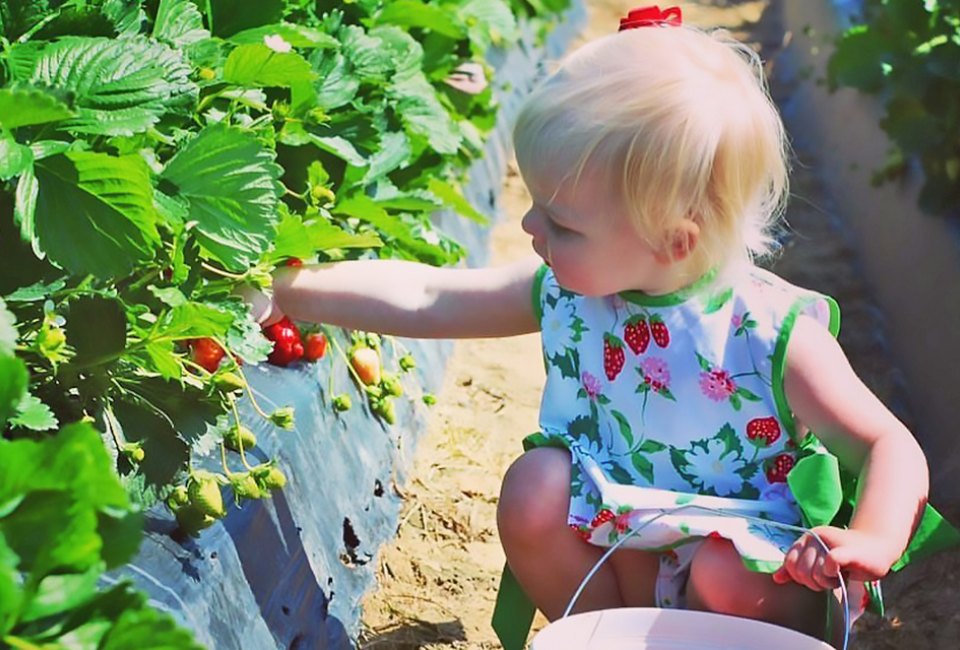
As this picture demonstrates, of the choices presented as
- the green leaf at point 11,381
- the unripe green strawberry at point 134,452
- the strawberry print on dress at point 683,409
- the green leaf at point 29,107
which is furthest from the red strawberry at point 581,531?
the green leaf at point 11,381

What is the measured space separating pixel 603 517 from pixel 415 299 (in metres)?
0.46

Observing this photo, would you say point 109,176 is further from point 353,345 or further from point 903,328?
point 903,328

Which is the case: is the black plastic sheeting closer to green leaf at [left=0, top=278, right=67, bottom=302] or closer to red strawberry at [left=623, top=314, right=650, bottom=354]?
green leaf at [left=0, top=278, right=67, bottom=302]

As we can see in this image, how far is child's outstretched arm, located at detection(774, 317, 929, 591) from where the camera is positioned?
5.85ft

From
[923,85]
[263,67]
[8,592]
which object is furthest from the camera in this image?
[923,85]

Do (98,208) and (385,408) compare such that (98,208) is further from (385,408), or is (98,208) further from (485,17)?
(485,17)

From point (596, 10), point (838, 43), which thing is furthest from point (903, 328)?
point (596, 10)

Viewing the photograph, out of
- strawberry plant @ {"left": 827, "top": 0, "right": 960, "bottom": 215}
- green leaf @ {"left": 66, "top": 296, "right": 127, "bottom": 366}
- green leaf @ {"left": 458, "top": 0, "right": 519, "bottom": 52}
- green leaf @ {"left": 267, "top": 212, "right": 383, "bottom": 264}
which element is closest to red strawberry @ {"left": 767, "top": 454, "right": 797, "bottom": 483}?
green leaf @ {"left": 267, "top": 212, "right": 383, "bottom": 264}

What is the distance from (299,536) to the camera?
2215mm

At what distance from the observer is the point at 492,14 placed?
13.8 feet

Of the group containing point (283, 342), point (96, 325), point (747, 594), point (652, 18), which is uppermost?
point (652, 18)

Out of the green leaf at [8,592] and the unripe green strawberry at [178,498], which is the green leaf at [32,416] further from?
the green leaf at [8,592]

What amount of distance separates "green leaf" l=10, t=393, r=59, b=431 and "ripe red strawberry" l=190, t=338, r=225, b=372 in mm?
484

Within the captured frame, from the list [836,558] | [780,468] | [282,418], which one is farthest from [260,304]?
[836,558]
